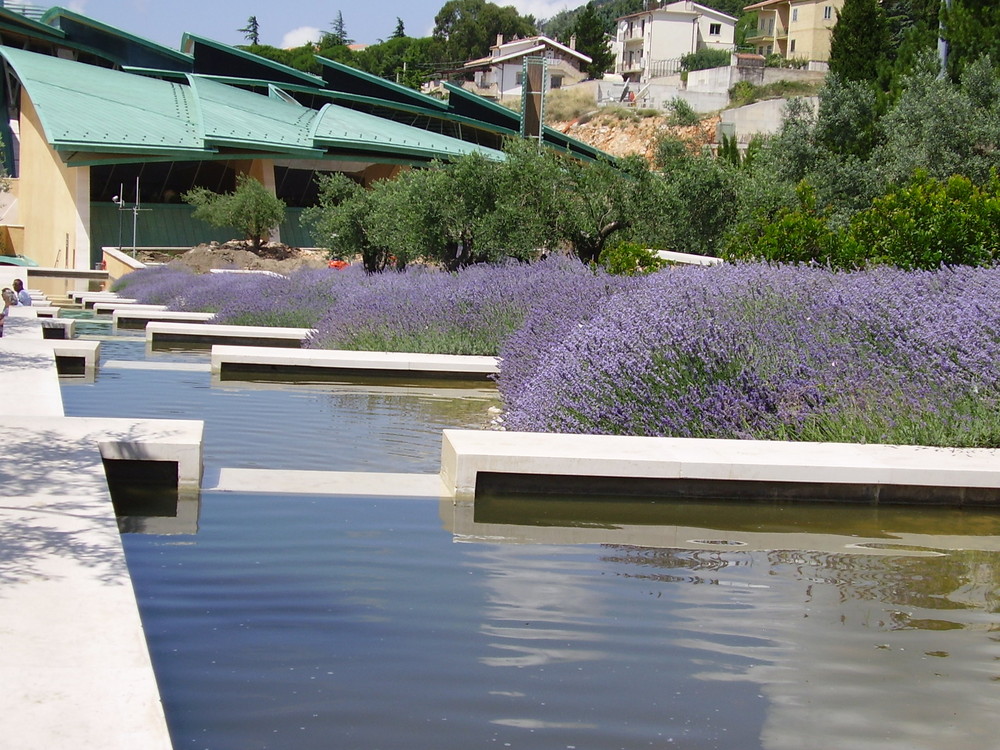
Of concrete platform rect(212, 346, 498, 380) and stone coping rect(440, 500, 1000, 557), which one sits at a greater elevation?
concrete platform rect(212, 346, 498, 380)

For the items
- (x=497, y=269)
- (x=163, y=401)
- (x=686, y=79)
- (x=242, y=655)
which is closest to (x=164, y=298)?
(x=497, y=269)

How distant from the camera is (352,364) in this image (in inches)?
457

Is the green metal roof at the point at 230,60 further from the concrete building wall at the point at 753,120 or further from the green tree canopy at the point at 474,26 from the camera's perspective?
the green tree canopy at the point at 474,26

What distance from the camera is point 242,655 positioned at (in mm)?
3770

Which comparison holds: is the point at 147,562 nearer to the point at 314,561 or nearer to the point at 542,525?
the point at 314,561

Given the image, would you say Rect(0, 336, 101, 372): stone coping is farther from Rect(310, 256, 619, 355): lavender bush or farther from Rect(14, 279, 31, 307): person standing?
Rect(14, 279, 31, 307): person standing

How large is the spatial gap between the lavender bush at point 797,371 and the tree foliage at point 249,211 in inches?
1214

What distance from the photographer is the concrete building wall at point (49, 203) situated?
128ft

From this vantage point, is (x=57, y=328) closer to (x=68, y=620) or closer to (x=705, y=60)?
(x=68, y=620)

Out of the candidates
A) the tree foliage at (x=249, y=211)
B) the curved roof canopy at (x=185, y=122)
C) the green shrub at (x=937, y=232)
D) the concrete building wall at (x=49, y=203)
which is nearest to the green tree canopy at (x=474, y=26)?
the curved roof canopy at (x=185, y=122)

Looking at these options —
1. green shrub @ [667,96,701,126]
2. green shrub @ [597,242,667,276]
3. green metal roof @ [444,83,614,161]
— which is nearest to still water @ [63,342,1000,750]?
green shrub @ [597,242,667,276]

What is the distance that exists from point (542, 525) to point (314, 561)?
1284 millimetres

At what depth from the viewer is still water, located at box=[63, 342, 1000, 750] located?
11.1ft

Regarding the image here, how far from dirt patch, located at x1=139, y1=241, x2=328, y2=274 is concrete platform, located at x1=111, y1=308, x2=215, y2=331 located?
12266 mm
